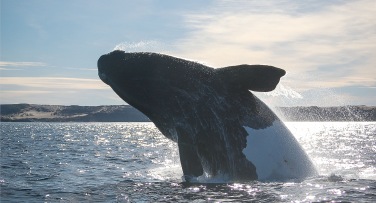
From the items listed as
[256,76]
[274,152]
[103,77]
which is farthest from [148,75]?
[274,152]

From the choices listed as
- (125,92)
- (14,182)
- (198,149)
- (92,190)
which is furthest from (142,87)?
(14,182)

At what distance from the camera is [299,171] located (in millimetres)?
14609

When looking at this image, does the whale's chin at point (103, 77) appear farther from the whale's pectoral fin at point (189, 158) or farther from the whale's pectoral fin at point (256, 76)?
the whale's pectoral fin at point (256, 76)

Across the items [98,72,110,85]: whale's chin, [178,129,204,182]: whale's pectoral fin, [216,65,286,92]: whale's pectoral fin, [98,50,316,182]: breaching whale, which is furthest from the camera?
[98,72,110,85]: whale's chin

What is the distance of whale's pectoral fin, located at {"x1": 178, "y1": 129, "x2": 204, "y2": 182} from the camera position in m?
14.3

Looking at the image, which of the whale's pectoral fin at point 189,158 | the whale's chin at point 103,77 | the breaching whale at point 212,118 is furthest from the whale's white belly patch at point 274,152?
the whale's chin at point 103,77

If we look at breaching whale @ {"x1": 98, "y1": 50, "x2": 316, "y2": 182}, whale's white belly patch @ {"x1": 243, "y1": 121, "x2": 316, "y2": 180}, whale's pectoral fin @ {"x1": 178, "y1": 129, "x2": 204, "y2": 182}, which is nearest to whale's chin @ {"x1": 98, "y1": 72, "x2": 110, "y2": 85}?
breaching whale @ {"x1": 98, "y1": 50, "x2": 316, "y2": 182}

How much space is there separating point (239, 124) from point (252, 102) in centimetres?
76

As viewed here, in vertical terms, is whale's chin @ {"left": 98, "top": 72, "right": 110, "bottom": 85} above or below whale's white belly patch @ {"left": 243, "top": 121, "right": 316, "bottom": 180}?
above

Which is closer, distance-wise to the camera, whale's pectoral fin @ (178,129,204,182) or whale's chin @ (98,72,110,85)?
whale's pectoral fin @ (178,129,204,182)

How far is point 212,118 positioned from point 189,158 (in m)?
1.37

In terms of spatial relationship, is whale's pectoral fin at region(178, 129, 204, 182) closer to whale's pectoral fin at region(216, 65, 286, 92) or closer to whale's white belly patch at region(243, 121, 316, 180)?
whale's white belly patch at region(243, 121, 316, 180)

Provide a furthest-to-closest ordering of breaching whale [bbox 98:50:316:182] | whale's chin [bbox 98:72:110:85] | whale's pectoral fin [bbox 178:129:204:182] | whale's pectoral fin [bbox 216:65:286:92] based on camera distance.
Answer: whale's chin [bbox 98:72:110:85], whale's pectoral fin [bbox 178:129:204:182], breaching whale [bbox 98:50:316:182], whale's pectoral fin [bbox 216:65:286:92]

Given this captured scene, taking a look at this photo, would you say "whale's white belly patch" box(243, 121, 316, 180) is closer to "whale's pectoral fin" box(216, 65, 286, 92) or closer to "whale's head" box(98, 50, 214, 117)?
"whale's pectoral fin" box(216, 65, 286, 92)
